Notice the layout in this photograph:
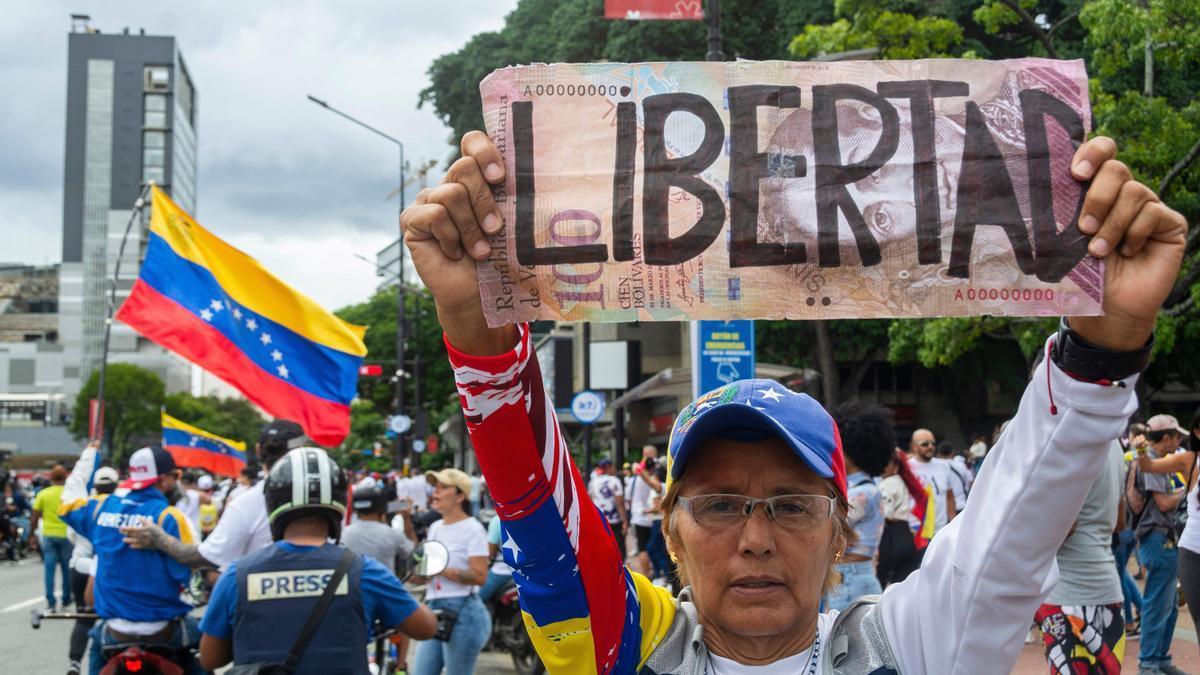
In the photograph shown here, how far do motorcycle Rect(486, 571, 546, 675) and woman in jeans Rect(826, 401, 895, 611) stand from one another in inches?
168

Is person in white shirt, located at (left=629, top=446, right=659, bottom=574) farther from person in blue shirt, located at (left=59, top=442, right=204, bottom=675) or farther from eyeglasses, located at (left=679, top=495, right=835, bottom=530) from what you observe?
eyeglasses, located at (left=679, top=495, right=835, bottom=530)

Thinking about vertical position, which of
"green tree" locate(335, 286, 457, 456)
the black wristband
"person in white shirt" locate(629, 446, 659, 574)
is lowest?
"person in white shirt" locate(629, 446, 659, 574)

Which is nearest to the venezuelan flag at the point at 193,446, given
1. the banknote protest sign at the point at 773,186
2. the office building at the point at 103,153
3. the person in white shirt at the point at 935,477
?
the person in white shirt at the point at 935,477

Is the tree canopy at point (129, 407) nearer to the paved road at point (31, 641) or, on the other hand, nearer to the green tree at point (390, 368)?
the green tree at point (390, 368)

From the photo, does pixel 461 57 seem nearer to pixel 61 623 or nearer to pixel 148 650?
pixel 61 623

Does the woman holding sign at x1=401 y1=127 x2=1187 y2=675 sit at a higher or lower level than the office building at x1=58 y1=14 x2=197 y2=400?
lower

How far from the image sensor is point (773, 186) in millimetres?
2082

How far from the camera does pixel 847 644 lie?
2.24m

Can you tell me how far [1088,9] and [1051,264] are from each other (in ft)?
45.2

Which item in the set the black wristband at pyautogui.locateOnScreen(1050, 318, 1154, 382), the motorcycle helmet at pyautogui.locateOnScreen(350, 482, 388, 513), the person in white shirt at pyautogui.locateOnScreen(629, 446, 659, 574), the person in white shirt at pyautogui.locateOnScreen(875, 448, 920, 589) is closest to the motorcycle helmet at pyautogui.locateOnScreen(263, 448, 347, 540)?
the motorcycle helmet at pyautogui.locateOnScreen(350, 482, 388, 513)

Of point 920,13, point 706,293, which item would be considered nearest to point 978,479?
point 706,293

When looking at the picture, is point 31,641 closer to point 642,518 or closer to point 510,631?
point 510,631

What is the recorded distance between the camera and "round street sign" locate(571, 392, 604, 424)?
61.0ft

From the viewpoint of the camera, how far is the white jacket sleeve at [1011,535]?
1.92m
